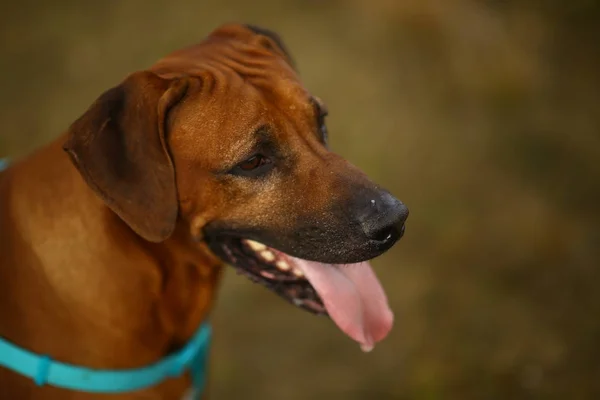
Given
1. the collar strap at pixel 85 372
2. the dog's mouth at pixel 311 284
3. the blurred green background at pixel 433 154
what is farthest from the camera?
the blurred green background at pixel 433 154

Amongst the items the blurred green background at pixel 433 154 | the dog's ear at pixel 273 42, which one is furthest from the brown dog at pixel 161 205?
the blurred green background at pixel 433 154

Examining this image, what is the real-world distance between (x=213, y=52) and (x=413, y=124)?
9.41 ft

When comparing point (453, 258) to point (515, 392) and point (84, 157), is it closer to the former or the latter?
point (515, 392)

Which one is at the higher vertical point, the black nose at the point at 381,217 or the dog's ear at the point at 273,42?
the dog's ear at the point at 273,42

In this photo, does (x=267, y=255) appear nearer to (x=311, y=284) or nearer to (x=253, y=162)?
(x=311, y=284)

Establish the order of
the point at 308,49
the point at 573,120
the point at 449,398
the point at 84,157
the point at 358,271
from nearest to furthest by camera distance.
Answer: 1. the point at 84,157
2. the point at 358,271
3. the point at 449,398
4. the point at 573,120
5. the point at 308,49

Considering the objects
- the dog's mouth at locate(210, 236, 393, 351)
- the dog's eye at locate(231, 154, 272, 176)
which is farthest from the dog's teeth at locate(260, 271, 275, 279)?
the dog's eye at locate(231, 154, 272, 176)

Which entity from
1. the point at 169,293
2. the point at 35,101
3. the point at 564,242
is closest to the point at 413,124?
the point at 564,242

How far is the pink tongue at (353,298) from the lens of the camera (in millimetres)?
2129

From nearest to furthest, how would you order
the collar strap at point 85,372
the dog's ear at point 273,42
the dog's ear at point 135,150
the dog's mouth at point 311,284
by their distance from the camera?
the dog's ear at point 135,150 < the collar strap at point 85,372 < the dog's mouth at point 311,284 < the dog's ear at point 273,42

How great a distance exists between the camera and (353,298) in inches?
86.4

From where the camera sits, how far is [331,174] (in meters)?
2.00

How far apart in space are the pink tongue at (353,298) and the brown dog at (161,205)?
12 mm

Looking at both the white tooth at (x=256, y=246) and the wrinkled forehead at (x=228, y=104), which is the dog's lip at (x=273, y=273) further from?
the wrinkled forehead at (x=228, y=104)
